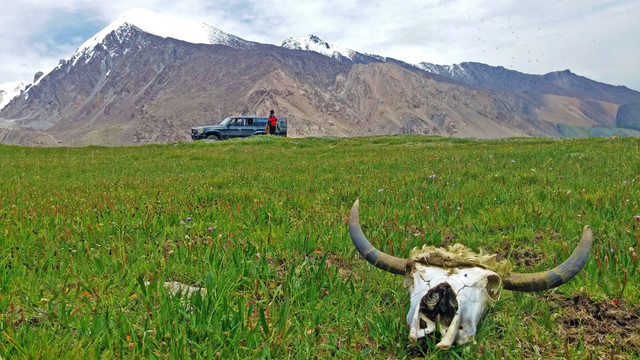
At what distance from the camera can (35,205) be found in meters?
6.67

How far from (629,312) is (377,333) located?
183cm

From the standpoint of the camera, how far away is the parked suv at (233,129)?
47119mm

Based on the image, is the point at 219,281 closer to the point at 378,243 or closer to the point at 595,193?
the point at 378,243

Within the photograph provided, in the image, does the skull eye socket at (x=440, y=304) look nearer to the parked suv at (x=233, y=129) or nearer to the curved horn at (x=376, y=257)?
the curved horn at (x=376, y=257)

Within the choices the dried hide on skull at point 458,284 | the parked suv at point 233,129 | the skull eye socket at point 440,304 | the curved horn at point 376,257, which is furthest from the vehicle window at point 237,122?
the skull eye socket at point 440,304

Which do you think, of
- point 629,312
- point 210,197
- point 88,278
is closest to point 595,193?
point 629,312

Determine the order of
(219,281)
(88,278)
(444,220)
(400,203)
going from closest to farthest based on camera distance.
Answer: (219,281)
(88,278)
(444,220)
(400,203)

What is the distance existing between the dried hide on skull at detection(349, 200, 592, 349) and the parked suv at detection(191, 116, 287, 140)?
152ft

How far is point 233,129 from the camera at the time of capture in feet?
164

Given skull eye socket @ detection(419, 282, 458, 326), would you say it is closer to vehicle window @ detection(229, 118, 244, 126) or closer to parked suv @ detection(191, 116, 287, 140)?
parked suv @ detection(191, 116, 287, 140)

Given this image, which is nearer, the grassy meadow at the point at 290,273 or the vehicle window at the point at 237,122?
the grassy meadow at the point at 290,273

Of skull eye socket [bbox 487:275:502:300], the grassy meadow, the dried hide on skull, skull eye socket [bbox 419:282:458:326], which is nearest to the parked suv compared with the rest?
the grassy meadow

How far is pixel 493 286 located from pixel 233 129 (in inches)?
1935

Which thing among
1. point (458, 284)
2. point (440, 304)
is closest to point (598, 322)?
point (458, 284)
